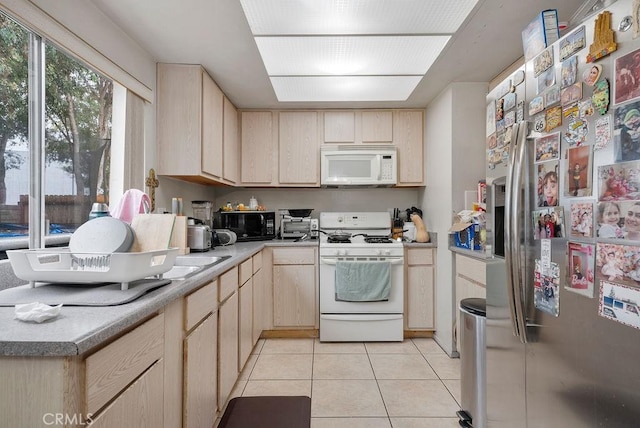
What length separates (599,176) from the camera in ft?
2.92

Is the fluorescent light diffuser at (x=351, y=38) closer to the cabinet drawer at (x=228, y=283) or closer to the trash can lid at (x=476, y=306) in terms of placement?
the cabinet drawer at (x=228, y=283)

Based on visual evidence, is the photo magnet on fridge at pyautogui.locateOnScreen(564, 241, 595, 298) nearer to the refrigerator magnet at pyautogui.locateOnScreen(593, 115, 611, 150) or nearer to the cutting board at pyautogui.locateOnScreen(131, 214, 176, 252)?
the refrigerator magnet at pyautogui.locateOnScreen(593, 115, 611, 150)

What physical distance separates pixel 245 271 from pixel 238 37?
1.55 meters

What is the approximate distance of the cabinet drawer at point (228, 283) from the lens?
1.77 metres

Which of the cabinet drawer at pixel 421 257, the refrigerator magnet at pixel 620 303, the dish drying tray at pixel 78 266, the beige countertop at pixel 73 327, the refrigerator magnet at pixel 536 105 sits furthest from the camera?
the cabinet drawer at pixel 421 257

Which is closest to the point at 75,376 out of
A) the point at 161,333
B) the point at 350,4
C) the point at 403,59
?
the point at 161,333

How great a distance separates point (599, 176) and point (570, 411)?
726 mm

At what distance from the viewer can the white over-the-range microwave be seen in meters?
3.23

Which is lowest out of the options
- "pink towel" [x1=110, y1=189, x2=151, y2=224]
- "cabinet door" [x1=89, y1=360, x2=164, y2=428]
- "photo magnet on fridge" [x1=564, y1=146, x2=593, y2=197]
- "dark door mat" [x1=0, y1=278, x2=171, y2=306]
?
"cabinet door" [x1=89, y1=360, x2=164, y2=428]

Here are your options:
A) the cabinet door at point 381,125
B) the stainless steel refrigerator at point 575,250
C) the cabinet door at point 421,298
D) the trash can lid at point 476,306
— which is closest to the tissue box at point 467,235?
the cabinet door at point 421,298

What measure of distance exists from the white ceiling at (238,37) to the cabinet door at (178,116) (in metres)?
0.10

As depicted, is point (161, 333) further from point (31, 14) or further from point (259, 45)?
point (259, 45)

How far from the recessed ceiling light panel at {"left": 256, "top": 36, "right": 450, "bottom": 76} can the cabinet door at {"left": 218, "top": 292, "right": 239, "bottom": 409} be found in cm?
155

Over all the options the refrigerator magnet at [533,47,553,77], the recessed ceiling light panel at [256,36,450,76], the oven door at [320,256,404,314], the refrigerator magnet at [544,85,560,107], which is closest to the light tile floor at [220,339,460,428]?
the oven door at [320,256,404,314]
